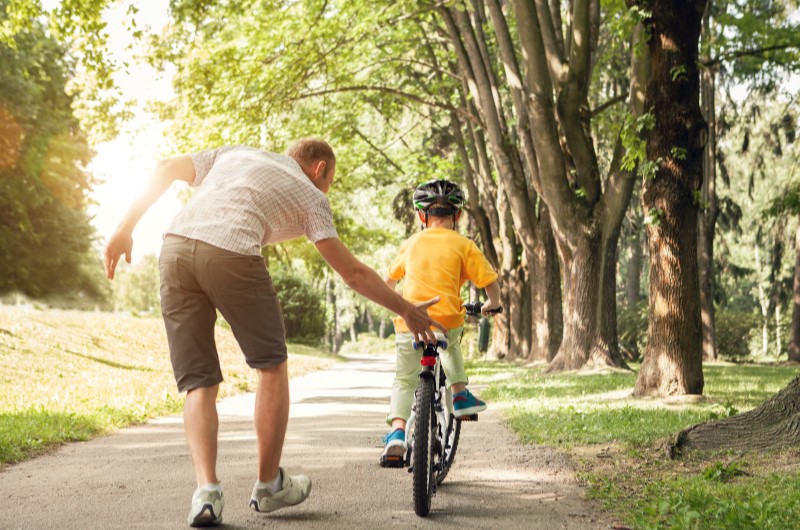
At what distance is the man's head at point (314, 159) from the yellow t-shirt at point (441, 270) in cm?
93

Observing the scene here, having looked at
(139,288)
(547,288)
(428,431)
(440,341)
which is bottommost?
(428,431)

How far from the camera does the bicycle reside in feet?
15.1

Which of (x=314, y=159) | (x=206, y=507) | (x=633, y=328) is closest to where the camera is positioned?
(x=206, y=507)

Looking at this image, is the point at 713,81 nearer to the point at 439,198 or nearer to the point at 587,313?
the point at 587,313

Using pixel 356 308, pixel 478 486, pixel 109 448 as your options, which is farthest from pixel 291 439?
pixel 356 308

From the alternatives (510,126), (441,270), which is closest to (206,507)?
(441,270)

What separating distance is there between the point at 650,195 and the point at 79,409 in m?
6.94

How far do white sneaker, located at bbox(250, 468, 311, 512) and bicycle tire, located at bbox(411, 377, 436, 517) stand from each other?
588mm

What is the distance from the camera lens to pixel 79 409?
9805 millimetres

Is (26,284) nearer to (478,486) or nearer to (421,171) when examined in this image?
(421,171)

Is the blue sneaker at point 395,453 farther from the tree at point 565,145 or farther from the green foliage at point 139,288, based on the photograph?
the green foliage at point 139,288

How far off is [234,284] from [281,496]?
44.4 inches

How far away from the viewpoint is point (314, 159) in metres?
4.73

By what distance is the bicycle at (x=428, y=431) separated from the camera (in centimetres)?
461
